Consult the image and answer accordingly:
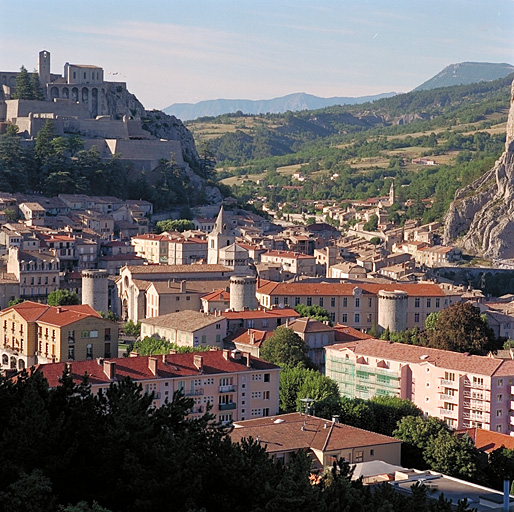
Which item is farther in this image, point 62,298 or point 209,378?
point 62,298

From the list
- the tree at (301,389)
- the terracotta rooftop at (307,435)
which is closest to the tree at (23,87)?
the tree at (301,389)

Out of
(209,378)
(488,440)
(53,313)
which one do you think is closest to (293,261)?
(53,313)

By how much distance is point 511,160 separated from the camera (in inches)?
3949

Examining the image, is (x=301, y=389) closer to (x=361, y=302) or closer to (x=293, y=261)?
(x=361, y=302)

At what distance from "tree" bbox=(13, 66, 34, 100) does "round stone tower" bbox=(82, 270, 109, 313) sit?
2736 centimetres

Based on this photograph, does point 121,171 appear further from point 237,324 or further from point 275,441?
point 275,441

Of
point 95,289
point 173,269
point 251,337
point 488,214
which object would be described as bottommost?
point 251,337

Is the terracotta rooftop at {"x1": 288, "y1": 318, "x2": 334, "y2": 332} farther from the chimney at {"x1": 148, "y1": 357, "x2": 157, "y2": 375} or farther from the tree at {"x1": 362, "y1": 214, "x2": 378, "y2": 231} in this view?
the tree at {"x1": 362, "y1": 214, "x2": 378, "y2": 231}

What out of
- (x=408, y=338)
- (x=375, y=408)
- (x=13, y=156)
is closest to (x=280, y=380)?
(x=375, y=408)

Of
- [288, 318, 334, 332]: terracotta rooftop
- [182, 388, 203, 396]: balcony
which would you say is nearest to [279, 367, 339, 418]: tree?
[182, 388, 203, 396]: balcony

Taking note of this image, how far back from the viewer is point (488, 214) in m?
97.1

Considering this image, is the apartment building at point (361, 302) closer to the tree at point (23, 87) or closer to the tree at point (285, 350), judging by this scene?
the tree at point (285, 350)

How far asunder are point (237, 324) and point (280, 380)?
9587mm

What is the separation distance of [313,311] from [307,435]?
22.8 meters
